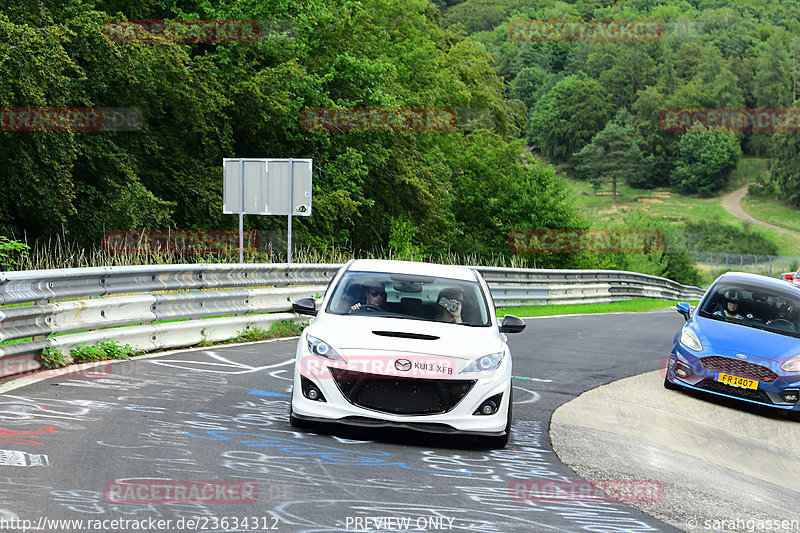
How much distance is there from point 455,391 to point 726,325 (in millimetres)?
6023

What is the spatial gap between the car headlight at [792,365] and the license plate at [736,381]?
39 cm

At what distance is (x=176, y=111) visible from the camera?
29688 mm

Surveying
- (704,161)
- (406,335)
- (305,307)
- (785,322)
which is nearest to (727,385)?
(785,322)

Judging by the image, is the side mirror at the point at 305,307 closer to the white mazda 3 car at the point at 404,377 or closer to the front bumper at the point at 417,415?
the white mazda 3 car at the point at 404,377

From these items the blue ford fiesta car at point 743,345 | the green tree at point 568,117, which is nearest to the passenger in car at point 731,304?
the blue ford fiesta car at point 743,345

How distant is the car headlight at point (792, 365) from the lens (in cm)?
1120

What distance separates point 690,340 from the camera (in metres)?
12.0

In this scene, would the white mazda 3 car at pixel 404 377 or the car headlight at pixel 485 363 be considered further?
the car headlight at pixel 485 363

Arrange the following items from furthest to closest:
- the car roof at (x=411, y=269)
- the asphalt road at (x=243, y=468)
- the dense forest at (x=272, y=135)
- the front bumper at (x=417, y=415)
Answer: the dense forest at (x=272, y=135) → the car roof at (x=411, y=269) → the front bumper at (x=417, y=415) → the asphalt road at (x=243, y=468)

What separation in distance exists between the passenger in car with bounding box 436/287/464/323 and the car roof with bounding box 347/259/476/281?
288mm

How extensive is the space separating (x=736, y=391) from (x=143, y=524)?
8355 mm

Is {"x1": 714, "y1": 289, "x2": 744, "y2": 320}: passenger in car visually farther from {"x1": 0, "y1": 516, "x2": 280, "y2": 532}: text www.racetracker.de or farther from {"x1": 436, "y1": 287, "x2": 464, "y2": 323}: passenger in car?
A: {"x1": 0, "y1": 516, "x2": 280, "y2": 532}: text www.racetracker.de

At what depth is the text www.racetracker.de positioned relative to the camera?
181 inches

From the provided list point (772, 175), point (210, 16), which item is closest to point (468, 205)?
point (210, 16)
